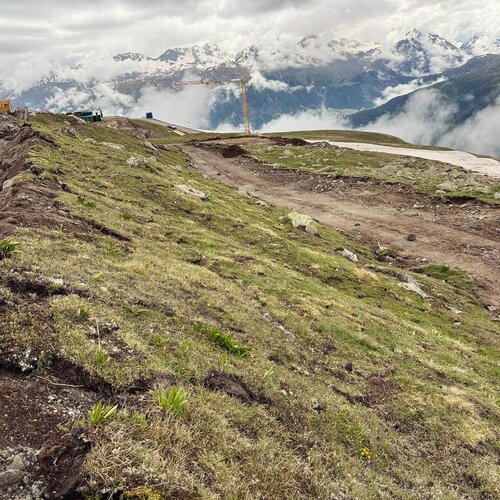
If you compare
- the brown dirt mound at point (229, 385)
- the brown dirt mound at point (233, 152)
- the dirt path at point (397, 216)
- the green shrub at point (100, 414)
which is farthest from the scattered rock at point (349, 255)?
the brown dirt mound at point (233, 152)

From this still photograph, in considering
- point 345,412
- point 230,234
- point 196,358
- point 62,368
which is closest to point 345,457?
point 345,412

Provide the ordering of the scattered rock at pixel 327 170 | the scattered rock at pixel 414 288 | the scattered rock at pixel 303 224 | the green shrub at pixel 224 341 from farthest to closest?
the scattered rock at pixel 327 170
the scattered rock at pixel 303 224
the scattered rock at pixel 414 288
the green shrub at pixel 224 341

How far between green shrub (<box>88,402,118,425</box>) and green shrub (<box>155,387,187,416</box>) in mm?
1058

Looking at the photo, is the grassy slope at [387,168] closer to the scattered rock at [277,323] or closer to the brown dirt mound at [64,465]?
the scattered rock at [277,323]

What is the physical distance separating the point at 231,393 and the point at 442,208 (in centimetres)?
4801

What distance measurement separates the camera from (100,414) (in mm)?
7547

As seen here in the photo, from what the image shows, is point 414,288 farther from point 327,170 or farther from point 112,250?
point 327,170

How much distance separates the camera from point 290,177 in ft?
238

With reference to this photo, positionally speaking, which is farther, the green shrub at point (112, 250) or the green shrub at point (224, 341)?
the green shrub at point (112, 250)

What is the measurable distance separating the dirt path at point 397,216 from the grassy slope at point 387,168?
3444 mm

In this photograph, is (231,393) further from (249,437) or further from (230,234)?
(230,234)

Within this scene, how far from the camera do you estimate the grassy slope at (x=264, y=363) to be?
26.6 feet

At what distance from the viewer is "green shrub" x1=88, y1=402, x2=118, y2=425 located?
7.49 m

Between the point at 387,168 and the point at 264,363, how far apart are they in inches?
2730
